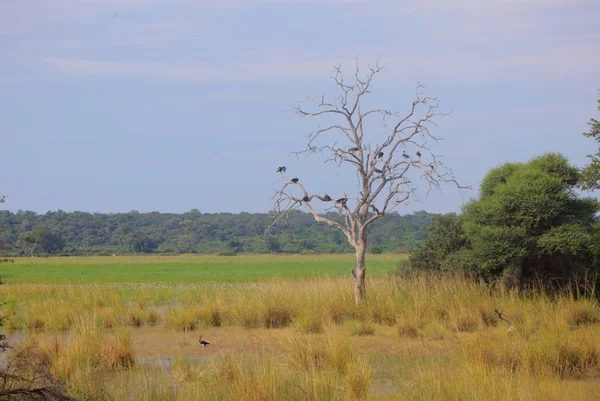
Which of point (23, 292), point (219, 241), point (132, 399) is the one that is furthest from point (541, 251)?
point (219, 241)

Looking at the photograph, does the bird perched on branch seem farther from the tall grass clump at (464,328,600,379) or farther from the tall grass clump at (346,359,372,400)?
the tall grass clump at (346,359,372,400)

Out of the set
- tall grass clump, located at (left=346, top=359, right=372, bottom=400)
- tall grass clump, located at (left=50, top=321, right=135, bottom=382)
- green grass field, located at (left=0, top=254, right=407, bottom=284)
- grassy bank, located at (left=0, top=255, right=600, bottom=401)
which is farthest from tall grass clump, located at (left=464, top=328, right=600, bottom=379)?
green grass field, located at (left=0, top=254, right=407, bottom=284)

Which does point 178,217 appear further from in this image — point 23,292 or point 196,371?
point 196,371

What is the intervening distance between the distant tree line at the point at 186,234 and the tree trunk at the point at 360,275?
65694mm

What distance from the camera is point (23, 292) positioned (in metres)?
27.2

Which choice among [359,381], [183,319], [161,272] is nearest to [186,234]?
[161,272]

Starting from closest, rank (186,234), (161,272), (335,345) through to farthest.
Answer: (335,345) < (161,272) < (186,234)

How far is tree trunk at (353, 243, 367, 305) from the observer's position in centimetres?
1714

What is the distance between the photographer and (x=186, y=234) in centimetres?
11012

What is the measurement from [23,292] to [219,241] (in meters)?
77.7

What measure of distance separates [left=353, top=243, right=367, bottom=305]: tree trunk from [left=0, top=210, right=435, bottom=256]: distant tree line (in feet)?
216

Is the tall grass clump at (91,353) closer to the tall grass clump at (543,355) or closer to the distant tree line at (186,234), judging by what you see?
the tall grass clump at (543,355)

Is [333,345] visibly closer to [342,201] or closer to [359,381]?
[359,381]

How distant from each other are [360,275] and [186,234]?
94.8m
